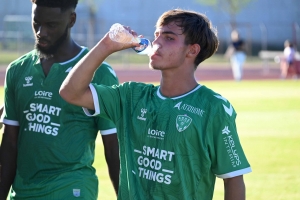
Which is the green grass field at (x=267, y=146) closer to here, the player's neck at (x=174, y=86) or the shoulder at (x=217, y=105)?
the player's neck at (x=174, y=86)

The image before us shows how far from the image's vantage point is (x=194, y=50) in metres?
4.60

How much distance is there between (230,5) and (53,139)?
50.6m

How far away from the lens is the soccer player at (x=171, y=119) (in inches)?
169

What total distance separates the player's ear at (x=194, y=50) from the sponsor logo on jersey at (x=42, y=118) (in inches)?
45.5

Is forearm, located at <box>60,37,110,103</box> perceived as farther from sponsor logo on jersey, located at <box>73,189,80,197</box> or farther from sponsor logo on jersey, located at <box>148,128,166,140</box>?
sponsor logo on jersey, located at <box>73,189,80,197</box>

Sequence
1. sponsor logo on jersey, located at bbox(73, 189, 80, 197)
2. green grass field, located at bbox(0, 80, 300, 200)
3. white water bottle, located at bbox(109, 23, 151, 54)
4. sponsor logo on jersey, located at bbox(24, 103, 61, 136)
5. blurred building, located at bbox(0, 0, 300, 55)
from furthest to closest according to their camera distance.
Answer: blurred building, located at bbox(0, 0, 300, 55)
green grass field, located at bbox(0, 80, 300, 200)
sponsor logo on jersey, located at bbox(24, 103, 61, 136)
sponsor logo on jersey, located at bbox(73, 189, 80, 197)
white water bottle, located at bbox(109, 23, 151, 54)

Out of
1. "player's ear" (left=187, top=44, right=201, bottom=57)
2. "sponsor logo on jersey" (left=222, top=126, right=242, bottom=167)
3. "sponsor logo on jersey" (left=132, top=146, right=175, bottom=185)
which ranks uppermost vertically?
"player's ear" (left=187, top=44, right=201, bottom=57)

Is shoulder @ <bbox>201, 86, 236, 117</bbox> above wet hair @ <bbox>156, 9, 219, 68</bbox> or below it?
below

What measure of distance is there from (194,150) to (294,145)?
9.64m

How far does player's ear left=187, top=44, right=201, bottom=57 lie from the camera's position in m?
4.58

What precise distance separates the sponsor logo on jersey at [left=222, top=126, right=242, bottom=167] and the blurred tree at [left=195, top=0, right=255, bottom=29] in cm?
5058

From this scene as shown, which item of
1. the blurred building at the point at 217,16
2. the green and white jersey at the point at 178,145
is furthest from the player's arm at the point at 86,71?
the blurred building at the point at 217,16

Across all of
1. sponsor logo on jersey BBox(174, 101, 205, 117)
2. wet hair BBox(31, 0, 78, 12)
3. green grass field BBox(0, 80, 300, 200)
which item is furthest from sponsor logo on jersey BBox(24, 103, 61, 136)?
green grass field BBox(0, 80, 300, 200)

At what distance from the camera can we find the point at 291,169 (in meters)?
11.1
